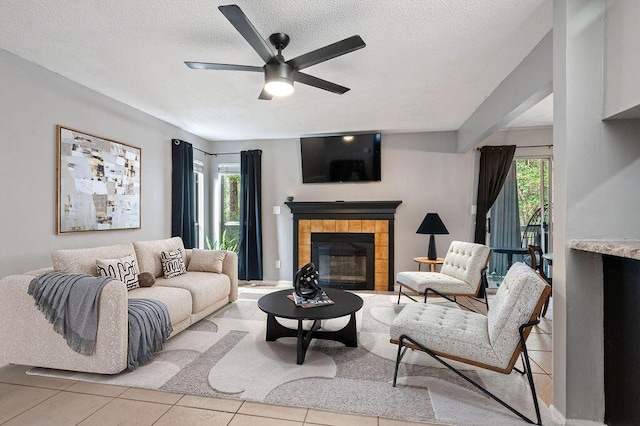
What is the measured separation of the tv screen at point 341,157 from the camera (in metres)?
5.03

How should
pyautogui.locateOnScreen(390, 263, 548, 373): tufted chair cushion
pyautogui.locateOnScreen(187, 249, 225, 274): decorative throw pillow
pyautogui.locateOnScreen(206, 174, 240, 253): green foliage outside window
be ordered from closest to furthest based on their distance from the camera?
A: pyautogui.locateOnScreen(390, 263, 548, 373): tufted chair cushion < pyautogui.locateOnScreen(187, 249, 225, 274): decorative throw pillow < pyautogui.locateOnScreen(206, 174, 240, 253): green foliage outside window

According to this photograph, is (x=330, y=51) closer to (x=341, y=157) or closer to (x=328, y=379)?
(x=328, y=379)

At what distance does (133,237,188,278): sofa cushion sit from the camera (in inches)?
139

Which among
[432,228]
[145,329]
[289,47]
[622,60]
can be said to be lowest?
[145,329]

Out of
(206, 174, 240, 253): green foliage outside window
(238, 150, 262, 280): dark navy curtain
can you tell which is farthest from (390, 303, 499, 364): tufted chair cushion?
(206, 174, 240, 253): green foliage outside window

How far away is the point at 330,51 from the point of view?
2.06 meters

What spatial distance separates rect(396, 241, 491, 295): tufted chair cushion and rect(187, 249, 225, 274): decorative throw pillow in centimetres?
235

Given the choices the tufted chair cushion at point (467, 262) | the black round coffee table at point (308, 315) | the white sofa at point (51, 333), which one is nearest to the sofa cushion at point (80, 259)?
the white sofa at point (51, 333)

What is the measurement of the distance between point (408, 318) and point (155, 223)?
3596 mm

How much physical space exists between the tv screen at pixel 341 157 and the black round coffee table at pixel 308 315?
2466 mm

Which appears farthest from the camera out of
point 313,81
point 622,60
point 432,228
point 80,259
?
point 432,228

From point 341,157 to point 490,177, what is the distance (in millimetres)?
2294

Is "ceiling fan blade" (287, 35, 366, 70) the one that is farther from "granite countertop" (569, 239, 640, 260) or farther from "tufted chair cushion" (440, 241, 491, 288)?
"tufted chair cushion" (440, 241, 491, 288)

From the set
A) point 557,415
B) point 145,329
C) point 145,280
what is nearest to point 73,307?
point 145,329
